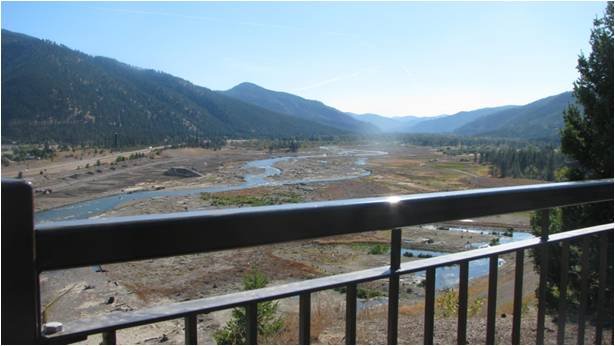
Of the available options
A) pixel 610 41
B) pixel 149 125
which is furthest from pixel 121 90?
pixel 610 41

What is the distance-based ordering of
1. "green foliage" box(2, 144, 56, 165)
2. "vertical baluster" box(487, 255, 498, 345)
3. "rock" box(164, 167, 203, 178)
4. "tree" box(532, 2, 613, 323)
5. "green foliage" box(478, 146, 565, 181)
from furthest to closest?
"rock" box(164, 167, 203, 178), "green foliage" box(2, 144, 56, 165), "green foliage" box(478, 146, 565, 181), "tree" box(532, 2, 613, 323), "vertical baluster" box(487, 255, 498, 345)

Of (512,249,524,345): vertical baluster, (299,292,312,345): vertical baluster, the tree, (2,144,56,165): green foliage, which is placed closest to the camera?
(299,292,312,345): vertical baluster

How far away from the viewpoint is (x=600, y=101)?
10.9 metres

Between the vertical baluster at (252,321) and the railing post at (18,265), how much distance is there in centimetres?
40

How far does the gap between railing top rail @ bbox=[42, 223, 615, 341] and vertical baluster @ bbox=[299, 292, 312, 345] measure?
0.12 feet

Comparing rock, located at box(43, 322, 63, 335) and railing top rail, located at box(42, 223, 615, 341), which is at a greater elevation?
rock, located at box(43, 322, 63, 335)

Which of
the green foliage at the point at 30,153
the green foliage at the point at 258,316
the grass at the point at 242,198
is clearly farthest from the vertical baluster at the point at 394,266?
the green foliage at the point at 30,153

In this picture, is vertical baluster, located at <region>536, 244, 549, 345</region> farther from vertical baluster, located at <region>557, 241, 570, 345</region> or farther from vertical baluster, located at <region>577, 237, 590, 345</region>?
vertical baluster, located at <region>577, 237, 590, 345</region>

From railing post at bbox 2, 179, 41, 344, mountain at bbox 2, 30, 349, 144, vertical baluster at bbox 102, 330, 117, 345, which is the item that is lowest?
vertical baluster at bbox 102, 330, 117, 345

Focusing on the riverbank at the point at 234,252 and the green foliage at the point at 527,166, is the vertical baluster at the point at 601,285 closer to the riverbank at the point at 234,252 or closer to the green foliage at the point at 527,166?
the riverbank at the point at 234,252

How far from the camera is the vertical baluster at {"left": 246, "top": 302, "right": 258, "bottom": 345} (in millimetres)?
1015

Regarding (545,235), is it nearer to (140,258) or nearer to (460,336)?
(460,336)

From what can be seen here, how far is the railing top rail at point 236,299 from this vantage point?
84cm

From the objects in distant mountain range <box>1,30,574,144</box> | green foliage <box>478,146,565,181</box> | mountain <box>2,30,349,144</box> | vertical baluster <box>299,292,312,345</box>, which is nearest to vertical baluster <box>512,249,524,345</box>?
vertical baluster <box>299,292,312,345</box>
